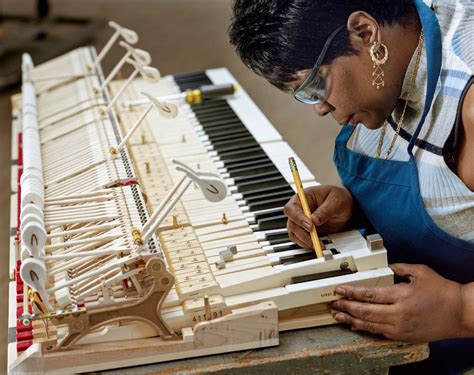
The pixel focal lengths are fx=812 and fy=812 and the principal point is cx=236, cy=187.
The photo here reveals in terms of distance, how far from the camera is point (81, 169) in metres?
2.58

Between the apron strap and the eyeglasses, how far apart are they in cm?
22

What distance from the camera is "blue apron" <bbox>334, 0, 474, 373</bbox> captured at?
201 centimetres

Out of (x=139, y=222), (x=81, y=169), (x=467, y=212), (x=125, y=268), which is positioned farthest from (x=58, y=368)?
(x=467, y=212)

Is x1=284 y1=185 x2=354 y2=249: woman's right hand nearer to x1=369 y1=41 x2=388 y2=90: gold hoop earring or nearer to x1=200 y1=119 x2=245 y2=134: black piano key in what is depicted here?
x1=369 y1=41 x2=388 y2=90: gold hoop earring

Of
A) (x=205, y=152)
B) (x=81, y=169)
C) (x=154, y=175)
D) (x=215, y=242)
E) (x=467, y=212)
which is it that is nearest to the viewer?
(x=467, y=212)

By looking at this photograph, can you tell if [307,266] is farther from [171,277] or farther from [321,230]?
[171,277]

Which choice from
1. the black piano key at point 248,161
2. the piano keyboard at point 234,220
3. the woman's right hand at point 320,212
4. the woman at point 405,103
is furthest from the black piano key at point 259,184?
the woman at point 405,103

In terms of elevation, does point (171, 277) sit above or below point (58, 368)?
above

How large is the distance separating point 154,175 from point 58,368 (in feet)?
3.23

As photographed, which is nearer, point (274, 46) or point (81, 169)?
point (274, 46)

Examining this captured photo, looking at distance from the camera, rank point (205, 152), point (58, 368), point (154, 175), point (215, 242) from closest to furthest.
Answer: point (58, 368) → point (215, 242) → point (154, 175) → point (205, 152)

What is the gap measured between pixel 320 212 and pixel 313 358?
483 mm

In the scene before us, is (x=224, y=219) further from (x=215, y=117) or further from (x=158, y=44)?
(x=158, y=44)

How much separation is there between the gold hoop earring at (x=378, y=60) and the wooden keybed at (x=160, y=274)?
0.41m
